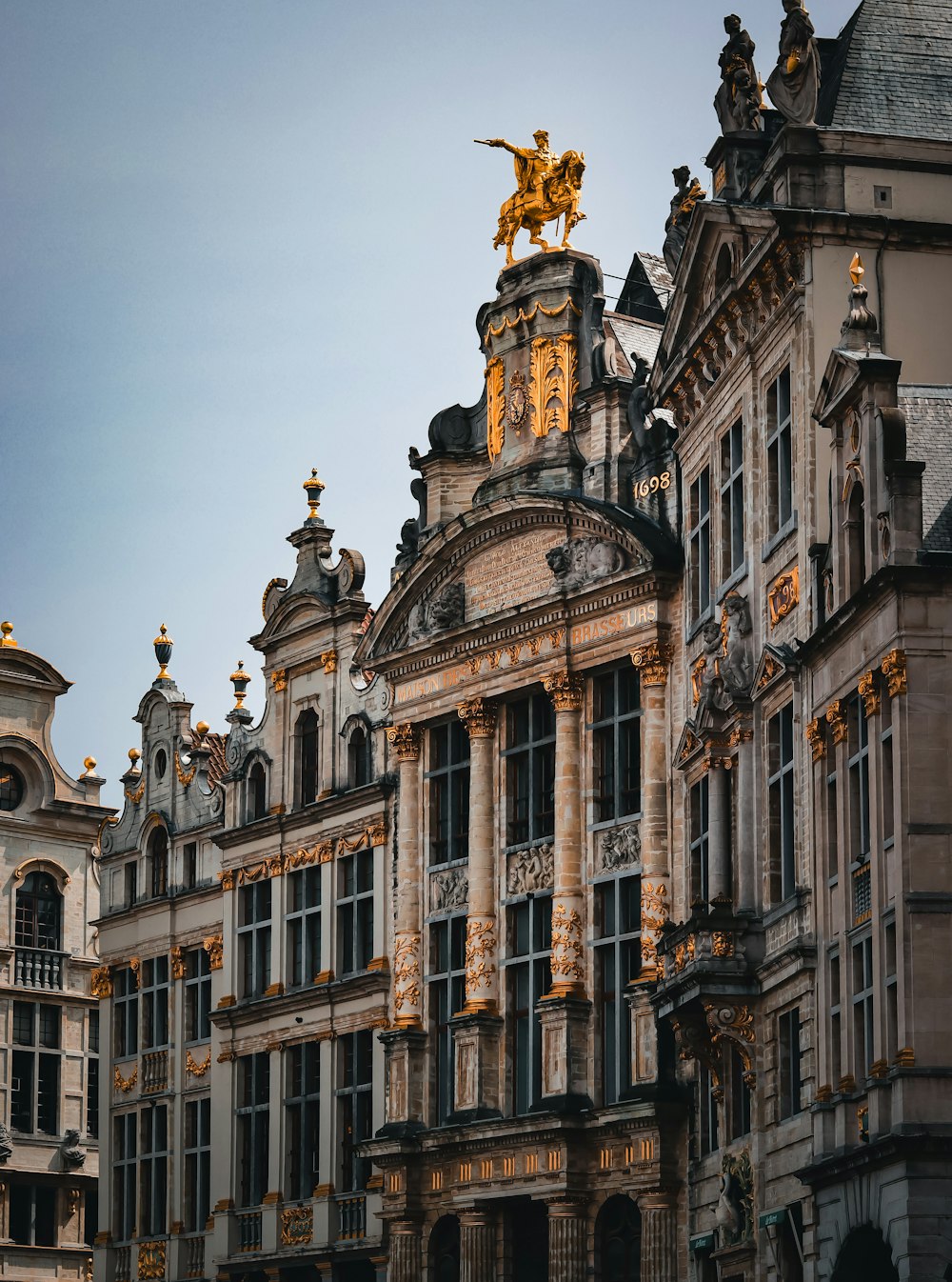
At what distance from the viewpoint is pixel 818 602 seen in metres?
37.3

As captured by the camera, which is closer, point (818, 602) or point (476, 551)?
point (818, 602)

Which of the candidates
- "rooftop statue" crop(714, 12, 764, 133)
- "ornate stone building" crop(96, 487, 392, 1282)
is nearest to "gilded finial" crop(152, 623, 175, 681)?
"ornate stone building" crop(96, 487, 392, 1282)

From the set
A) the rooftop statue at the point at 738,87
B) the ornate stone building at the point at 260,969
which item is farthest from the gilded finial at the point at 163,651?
the rooftop statue at the point at 738,87

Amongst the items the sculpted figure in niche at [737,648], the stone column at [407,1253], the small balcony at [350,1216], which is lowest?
the stone column at [407,1253]

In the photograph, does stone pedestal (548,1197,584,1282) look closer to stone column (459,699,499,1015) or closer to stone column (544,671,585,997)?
stone column (544,671,585,997)

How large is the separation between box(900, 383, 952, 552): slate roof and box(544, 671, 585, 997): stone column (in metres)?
11.8

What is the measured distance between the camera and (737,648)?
40.9 meters

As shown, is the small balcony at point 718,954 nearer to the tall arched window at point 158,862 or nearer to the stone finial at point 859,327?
the stone finial at point 859,327

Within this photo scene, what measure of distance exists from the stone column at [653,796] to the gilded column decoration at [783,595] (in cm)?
574

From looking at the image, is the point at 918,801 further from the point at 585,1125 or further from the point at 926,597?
the point at 585,1125

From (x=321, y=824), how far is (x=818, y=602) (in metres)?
18.2

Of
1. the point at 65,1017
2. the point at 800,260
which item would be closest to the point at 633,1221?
the point at 800,260

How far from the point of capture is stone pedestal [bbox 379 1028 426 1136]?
48719mm

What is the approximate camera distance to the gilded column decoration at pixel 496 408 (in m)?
50.1
